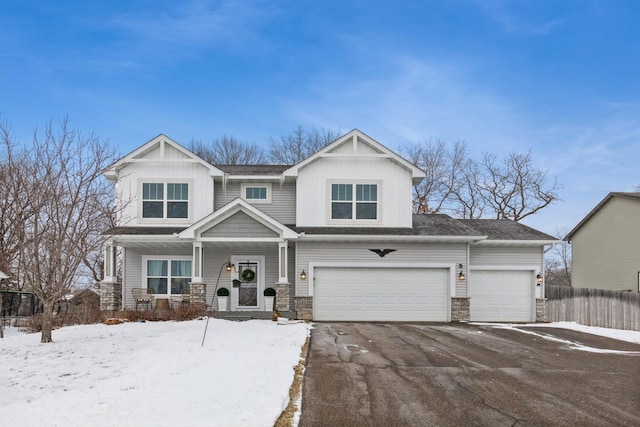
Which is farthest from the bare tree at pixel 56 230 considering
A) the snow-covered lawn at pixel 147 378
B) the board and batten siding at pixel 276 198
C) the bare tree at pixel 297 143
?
the bare tree at pixel 297 143

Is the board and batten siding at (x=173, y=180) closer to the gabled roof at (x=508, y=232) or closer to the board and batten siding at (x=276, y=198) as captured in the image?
the board and batten siding at (x=276, y=198)

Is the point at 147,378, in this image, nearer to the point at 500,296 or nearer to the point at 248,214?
the point at 248,214

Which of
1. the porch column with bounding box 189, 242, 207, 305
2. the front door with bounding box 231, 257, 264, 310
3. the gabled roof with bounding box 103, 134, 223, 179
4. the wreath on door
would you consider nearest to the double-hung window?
the porch column with bounding box 189, 242, 207, 305

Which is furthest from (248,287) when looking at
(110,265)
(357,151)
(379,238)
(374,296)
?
(357,151)

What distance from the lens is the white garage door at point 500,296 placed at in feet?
67.9

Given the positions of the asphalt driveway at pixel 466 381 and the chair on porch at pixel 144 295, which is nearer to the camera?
the asphalt driveway at pixel 466 381

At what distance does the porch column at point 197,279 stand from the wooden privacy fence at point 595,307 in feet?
43.7

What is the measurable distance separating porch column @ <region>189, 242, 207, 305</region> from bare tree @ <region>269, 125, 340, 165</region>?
22499 mm

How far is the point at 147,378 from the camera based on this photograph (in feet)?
26.3

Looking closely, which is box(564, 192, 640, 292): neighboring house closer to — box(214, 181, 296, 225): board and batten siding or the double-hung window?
box(214, 181, 296, 225): board and batten siding

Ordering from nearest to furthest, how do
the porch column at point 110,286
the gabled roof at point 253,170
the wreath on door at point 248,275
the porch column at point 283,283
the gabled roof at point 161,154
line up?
the porch column at point 283,283
the wreath on door at point 248,275
the porch column at point 110,286
the gabled roof at point 161,154
the gabled roof at point 253,170

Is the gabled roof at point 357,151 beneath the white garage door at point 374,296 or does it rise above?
above

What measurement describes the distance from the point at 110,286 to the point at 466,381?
570 inches

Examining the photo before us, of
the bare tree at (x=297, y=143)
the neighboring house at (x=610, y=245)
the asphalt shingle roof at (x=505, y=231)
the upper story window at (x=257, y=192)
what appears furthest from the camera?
the bare tree at (x=297, y=143)
